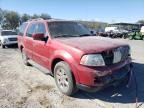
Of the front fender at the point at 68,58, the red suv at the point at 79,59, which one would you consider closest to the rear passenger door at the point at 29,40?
the red suv at the point at 79,59

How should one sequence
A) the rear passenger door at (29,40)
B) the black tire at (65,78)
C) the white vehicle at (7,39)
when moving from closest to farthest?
the black tire at (65,78) < the rear passenger door at (29,40) < the white vehicle at (7,39)

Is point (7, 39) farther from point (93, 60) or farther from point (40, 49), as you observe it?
point (93, 60)

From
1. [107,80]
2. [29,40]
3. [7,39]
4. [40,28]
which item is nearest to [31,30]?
[29,40]

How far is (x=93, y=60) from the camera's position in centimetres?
430

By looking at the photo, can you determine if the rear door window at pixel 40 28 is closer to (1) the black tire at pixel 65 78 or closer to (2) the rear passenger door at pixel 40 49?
(2) the rear passenger door at pixel 40 49

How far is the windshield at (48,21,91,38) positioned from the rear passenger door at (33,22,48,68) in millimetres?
278

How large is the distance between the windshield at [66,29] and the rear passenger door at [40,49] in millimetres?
278

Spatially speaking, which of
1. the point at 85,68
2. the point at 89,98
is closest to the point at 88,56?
the point at 85,68

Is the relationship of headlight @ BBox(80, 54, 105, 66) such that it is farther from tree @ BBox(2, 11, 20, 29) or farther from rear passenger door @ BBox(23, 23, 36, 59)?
tree @ BBox(2, 11, 20, 29)

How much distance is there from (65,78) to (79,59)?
0.80 m

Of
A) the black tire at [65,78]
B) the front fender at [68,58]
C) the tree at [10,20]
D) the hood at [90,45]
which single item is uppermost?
the tree at [10,20]

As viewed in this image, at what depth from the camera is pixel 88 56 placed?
14.2 feet

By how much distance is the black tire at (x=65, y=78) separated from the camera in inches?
184

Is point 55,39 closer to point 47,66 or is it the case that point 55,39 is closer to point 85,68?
point 47,66
